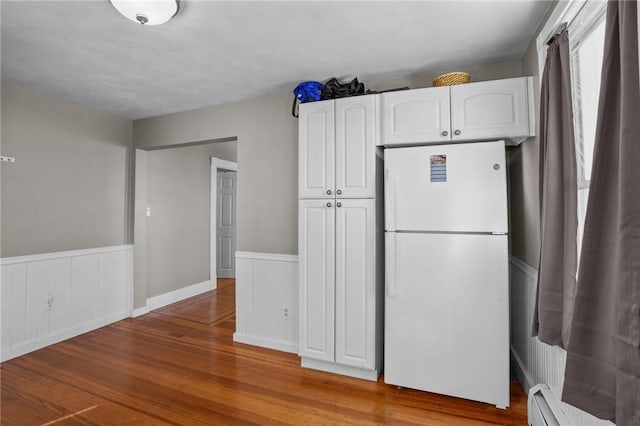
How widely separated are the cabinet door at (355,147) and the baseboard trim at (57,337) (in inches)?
121

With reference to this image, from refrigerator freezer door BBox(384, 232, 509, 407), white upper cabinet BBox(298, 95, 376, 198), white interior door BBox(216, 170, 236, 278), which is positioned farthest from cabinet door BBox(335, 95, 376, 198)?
white interior door BBox(216, 170, 236, 278)

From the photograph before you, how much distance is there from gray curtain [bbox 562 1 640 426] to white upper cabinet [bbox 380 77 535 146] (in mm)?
1072

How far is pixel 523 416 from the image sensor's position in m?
1.93

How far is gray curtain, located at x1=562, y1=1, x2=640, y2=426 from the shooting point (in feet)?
2.85

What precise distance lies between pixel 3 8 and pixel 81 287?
2591 millimetres

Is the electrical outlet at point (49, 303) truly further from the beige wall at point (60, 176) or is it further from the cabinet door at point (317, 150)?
the cabinet door at point (317, 150)

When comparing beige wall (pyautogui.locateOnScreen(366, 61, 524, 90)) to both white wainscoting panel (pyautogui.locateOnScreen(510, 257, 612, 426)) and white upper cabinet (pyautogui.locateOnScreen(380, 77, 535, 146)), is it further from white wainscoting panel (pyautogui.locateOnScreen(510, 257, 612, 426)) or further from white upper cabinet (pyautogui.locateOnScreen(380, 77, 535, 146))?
white wainscoting panel (pyautogui.locateOnScreen(510, 257, 612, 426))

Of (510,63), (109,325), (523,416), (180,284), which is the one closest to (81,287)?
(109,325)

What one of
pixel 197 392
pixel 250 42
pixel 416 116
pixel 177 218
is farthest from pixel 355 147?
pixel 177 218

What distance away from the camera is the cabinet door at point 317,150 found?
96.0 inches

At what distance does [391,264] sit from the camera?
87.4 inches

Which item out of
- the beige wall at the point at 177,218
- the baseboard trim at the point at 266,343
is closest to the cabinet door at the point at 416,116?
the baseboard trim at the point at 266,343

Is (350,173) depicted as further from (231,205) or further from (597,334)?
(231,205)

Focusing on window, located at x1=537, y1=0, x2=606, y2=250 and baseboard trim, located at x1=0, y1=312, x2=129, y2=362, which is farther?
baseboard trim, located at x1=0, y1=312, x2=129, y2=362
